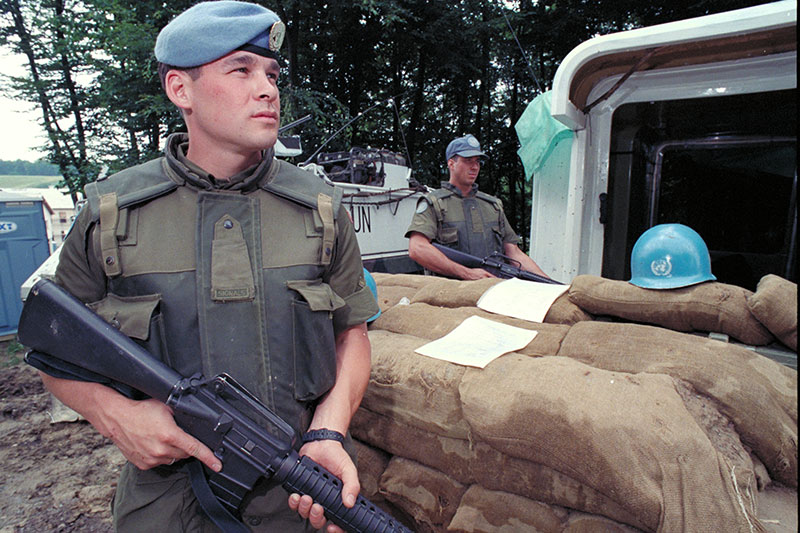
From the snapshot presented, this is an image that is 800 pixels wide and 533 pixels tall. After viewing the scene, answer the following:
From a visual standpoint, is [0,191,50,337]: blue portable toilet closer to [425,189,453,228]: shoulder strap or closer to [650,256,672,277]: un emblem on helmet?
[425,189,453,228]: shoulder strap

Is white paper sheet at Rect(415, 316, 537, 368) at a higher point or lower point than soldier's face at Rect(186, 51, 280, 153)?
lower

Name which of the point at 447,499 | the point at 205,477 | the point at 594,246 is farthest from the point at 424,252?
the point at 205,477

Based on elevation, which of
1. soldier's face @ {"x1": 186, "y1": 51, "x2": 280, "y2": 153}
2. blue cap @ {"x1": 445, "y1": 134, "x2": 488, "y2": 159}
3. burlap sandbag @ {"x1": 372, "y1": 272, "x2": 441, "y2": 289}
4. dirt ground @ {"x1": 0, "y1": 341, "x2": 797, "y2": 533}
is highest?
blue cap @ {"x1": 445, "y1": 134, "x2": 488, "y2": 159}

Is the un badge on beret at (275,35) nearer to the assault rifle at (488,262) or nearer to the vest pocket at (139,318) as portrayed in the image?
the vest pocket at (139,318)

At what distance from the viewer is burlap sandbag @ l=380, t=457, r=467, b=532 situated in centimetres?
173

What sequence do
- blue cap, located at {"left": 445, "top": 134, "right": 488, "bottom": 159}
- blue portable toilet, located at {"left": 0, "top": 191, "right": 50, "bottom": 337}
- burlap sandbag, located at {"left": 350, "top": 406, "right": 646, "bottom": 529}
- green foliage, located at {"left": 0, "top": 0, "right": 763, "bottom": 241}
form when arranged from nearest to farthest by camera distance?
burlap sandbag, located at {"left": 350, "top": 406, "right": 646, "bottom": 529} → blue cap, located at {"left": 445, "top": 134, "right": 488, "bottom": 159} → blue portable toilet, located at {"left": 0, "top": 191, "right": 50, "bottom": 337} → green foliage, located at {"left": 0, "top": 0, "right": 763, "bottom": 241}

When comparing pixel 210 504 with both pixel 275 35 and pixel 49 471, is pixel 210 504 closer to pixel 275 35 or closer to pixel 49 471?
pixel 275 35

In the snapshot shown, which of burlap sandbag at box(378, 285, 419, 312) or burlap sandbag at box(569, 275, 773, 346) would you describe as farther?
burlap sandbag at box(378, 285, 419, 312)

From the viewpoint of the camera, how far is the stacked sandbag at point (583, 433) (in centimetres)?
127

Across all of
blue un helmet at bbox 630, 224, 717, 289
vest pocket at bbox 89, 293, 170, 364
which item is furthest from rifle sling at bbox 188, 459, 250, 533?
blue un helmet at bbox 630, 224, 717, 289

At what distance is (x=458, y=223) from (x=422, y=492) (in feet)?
8.69

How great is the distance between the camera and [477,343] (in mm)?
1912

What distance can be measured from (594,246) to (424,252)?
137 centimetres

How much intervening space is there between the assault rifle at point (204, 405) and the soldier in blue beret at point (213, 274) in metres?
0.03
